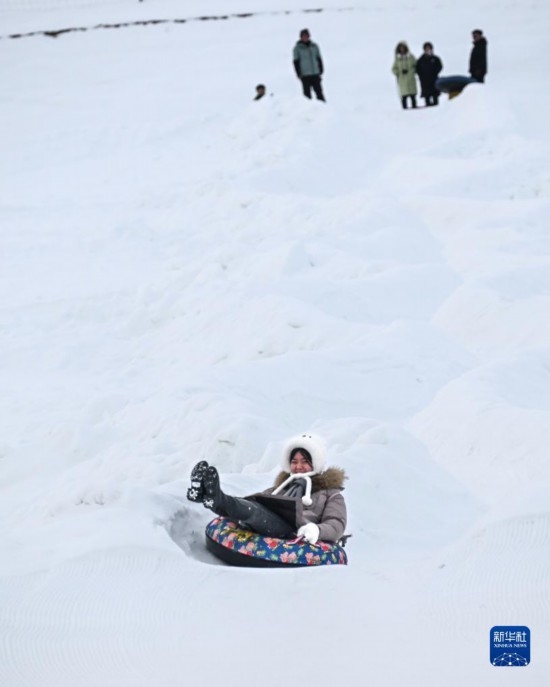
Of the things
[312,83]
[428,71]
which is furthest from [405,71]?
[312,83]

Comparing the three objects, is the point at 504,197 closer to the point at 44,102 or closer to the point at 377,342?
the point at 377,342

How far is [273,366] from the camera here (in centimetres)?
839

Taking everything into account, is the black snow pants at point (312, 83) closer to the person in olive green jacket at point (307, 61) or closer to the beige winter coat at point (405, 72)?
the person in olive green jacket at point (307, 61)

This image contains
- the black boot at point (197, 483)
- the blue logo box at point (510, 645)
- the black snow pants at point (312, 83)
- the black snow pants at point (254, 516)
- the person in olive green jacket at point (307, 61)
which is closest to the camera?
the blue logo box at point (510, 645)

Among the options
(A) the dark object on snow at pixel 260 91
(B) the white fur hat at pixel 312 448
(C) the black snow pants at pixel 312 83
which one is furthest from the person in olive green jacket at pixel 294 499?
(A) the dark object on snow at pixel 260 91

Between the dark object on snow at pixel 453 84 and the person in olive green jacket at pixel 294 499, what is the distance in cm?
1425

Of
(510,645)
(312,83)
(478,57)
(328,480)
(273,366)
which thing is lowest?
(510,645)

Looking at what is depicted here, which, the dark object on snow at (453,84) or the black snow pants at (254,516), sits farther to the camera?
the dark object on snow at (453,84)

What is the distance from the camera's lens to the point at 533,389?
7.46 m

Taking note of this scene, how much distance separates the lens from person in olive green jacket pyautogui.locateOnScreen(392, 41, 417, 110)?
1812cm

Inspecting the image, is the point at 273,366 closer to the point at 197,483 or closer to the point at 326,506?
the point at 326,506

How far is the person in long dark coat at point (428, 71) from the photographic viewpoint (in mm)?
18188

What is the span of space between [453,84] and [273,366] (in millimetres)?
11557

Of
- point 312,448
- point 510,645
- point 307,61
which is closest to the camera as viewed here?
point 510,645
